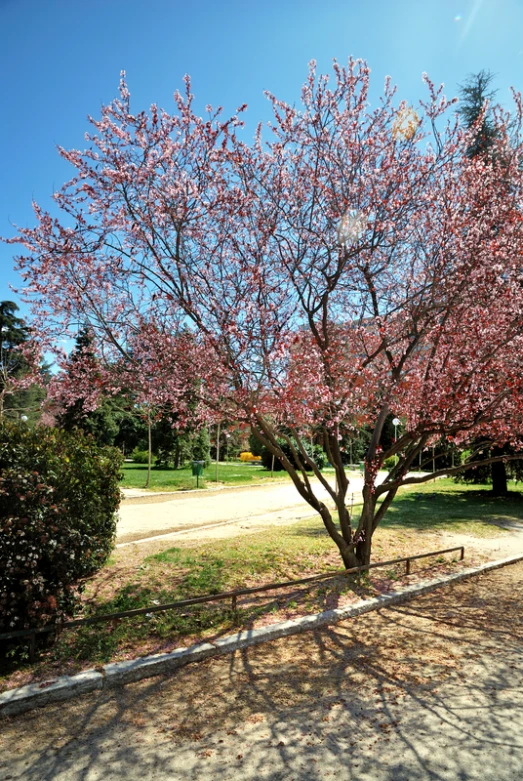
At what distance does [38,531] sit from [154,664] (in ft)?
4.55

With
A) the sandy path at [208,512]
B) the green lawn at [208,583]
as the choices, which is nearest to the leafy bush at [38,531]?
the green lawn at [208,583]

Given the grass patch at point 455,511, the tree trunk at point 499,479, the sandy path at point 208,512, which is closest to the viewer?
the sandy path at point 208,512

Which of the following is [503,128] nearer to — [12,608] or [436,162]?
[436,162]

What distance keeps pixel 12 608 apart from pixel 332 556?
5159 mm

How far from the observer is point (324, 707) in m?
3.77

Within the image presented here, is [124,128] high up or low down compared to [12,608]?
up

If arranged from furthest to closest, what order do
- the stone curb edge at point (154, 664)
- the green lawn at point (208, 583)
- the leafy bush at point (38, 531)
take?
the green lawn at point (208, 583) → the leafy bush at point (38, 531) → the stone curb edge at point (154, 664)

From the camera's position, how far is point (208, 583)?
6.43 metres

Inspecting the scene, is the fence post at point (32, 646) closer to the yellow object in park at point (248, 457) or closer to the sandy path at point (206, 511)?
the sandy path at point (206, 511)

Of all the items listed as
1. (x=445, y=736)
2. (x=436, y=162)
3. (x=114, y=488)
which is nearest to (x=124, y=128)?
(x=436, y=162)

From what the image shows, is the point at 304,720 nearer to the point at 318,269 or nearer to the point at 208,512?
the point at 318,269

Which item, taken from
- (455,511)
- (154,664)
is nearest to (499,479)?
(455,511)

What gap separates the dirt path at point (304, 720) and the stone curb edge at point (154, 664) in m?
0.09

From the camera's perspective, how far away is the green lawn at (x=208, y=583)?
15.0ft
